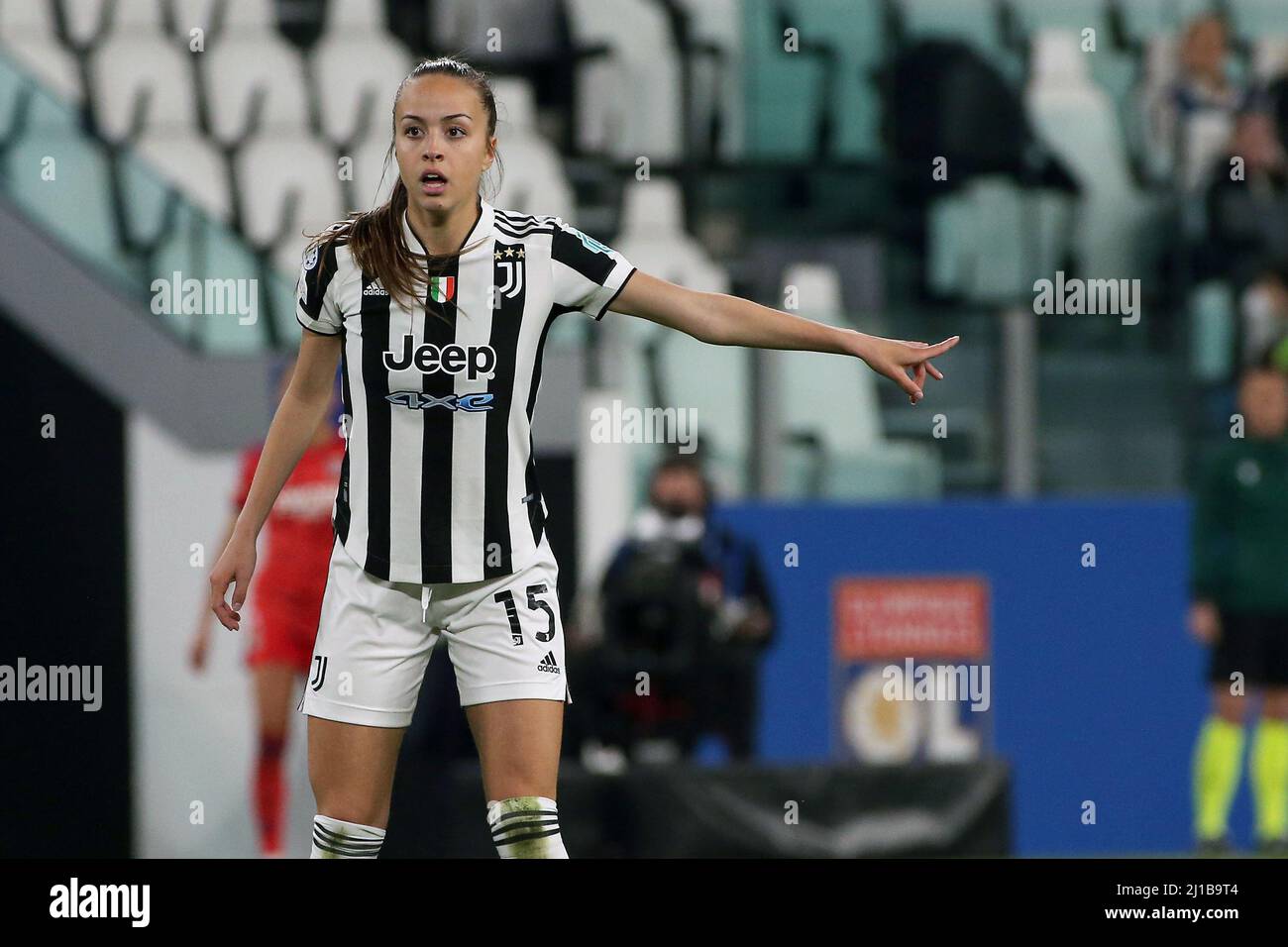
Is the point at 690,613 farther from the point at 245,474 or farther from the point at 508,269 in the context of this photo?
the point at 508,269

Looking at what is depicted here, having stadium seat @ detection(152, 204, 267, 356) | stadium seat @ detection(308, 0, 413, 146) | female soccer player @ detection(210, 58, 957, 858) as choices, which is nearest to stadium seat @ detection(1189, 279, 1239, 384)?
stadium seat @ detection(308, 0, 413, 146)

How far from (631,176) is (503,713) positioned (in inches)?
179

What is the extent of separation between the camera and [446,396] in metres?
3.25

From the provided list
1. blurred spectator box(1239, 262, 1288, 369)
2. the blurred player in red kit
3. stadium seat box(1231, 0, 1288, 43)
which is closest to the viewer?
the blurred player in red kit

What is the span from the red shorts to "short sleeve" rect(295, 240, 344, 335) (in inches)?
120

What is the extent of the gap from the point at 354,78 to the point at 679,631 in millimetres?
2929

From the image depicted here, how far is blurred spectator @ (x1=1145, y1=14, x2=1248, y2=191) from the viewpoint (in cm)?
758

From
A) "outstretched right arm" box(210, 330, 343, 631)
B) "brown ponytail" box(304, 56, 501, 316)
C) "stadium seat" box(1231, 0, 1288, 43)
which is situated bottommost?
"outstretched right arm" box(210, 330, 343, 631)

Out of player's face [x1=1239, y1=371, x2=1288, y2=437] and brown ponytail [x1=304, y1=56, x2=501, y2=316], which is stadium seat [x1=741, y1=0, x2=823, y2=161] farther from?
brown ponytail [x1=304, y1=56, x2=501, y2=316]

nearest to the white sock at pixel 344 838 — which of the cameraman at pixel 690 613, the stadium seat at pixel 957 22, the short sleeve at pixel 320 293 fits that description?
the short sleeve at pixel 320 293

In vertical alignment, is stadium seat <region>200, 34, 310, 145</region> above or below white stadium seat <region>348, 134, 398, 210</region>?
above

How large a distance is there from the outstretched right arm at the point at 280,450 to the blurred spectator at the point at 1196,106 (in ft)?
16.9

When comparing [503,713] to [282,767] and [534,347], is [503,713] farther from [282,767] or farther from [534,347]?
[282,767]


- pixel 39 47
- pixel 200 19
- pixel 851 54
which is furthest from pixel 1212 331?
pixel 39 47
